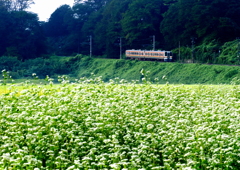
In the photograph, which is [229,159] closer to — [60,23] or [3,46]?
[3,46]

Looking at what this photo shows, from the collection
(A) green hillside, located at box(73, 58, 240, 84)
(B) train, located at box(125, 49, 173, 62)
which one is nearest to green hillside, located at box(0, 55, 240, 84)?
(A) green hillside, located at box(73, 58, 240, 84)

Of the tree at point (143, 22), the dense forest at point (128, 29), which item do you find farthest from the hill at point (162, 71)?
the tree at point (143, 22)

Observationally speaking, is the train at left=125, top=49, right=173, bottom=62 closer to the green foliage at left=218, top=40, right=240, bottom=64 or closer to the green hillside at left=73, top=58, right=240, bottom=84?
the green hillside at left=73, top=58, right=240, bottom=84

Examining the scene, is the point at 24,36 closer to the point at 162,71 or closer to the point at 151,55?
the point at 151,55

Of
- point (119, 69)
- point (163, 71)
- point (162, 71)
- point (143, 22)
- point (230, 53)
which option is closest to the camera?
point (230, 53)

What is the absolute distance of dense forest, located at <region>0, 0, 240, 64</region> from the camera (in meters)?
46.6

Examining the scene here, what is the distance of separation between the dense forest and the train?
163cm

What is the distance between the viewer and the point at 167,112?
32.2 feet

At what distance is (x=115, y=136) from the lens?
7426mm

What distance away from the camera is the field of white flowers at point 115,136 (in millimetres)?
6656

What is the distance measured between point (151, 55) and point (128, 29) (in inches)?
360

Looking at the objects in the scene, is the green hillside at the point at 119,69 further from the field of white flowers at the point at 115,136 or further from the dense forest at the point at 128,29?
the field of white flowers at the point at 115,136

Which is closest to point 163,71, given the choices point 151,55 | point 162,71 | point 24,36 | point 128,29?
point 162,71

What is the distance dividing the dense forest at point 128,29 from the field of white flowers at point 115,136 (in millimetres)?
32861
